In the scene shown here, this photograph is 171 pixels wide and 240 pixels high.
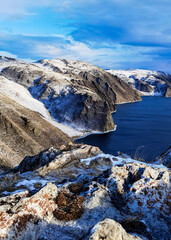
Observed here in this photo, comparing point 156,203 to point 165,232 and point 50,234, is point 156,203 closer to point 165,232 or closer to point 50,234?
point 165,232

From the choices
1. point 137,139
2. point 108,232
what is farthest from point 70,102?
point 108,232

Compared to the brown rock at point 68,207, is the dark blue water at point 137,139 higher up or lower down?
lower down

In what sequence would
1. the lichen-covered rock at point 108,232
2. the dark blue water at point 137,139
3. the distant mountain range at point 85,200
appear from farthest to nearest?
the dark blue water at point 137,139 → the distant mountain range at point 85,200 → the lichen-covered rock at point 108,232

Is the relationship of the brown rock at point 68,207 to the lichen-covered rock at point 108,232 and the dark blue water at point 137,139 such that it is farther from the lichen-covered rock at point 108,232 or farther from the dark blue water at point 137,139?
the dark blue water at point 137,139

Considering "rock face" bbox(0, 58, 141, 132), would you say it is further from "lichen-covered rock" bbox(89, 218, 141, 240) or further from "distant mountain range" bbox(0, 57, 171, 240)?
"lichen-covered rock" bbox(89, 218, 141, 240)

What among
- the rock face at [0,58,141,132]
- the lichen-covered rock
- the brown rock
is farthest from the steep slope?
the rock face at [0,58,141,132]

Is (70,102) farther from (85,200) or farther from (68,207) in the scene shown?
(68,207)

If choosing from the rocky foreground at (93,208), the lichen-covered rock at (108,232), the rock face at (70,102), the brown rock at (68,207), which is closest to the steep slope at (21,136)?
the rocky foreground at (93,208)
